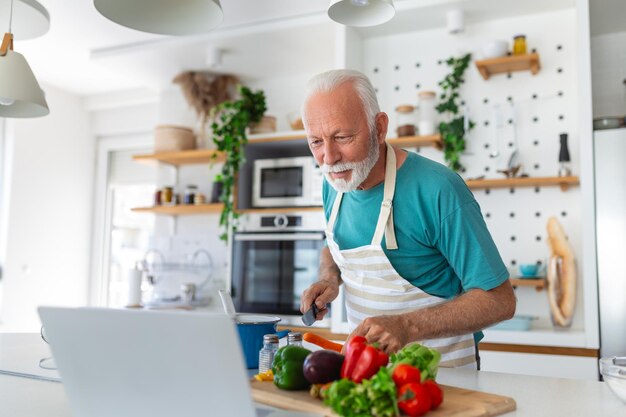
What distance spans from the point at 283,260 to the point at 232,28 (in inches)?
58.8

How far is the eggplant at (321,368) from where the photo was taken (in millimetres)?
1030

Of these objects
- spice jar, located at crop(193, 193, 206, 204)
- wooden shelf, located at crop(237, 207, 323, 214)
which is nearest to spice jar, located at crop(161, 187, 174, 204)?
spice jar, located at crop(193, 193, 206, 204)

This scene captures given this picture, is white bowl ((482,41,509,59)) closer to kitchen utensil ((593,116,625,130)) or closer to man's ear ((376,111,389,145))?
kitchen utensil ((593,116,625,130))

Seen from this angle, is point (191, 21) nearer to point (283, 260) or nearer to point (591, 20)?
point (283, 260)

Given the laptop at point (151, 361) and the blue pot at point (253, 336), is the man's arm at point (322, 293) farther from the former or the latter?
the laptop at point (151, 361)

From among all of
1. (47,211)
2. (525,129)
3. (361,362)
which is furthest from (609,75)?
(47,211)

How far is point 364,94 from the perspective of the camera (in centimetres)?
161

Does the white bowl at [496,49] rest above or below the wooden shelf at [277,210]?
above

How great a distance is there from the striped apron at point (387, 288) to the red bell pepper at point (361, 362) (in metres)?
0.63

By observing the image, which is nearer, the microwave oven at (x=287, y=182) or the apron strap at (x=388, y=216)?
the apron strap at (x=388, y=216)

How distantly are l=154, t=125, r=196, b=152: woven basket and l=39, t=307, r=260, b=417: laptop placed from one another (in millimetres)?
3468

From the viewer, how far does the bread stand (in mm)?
2908

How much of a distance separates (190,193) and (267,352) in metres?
3.10

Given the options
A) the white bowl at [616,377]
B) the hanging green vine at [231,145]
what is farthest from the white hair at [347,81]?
the hanging green vine at [231,145]
